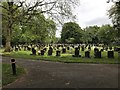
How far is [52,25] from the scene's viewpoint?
35.7 m

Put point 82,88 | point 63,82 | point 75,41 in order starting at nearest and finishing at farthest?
point 82,88 → point 63,82 → point 75,41

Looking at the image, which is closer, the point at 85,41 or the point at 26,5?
the point at 26,5

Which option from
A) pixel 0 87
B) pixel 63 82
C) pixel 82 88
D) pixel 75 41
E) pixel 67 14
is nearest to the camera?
pixel 82 88

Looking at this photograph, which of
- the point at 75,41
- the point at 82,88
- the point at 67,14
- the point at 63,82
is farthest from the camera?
the point at 75,41

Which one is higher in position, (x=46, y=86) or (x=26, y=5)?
(x=26, y=5)

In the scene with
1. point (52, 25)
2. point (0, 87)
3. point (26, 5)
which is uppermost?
point (26, 5)

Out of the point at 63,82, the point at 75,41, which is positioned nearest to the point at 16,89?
the point at 63,82

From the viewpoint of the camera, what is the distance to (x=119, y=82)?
400 inches

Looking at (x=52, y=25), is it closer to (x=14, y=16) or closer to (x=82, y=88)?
(x=14, y=16)

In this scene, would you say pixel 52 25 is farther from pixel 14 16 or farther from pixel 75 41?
pixel 75 41

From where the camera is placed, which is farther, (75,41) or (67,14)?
(75,41)

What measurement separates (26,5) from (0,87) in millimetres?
27517

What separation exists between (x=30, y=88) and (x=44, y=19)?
2753cm

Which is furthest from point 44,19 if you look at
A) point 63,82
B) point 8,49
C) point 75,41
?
point 75,41
